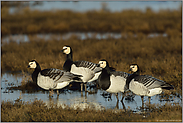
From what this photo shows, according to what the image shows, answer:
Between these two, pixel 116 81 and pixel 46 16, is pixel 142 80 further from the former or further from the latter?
pixel 46 16

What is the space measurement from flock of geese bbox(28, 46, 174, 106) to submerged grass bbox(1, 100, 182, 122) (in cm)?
72

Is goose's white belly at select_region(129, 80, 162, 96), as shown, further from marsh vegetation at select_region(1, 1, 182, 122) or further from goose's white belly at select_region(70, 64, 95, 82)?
goose's white belly at select_region(70, 64, 95, 82)

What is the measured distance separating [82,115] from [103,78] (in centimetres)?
217

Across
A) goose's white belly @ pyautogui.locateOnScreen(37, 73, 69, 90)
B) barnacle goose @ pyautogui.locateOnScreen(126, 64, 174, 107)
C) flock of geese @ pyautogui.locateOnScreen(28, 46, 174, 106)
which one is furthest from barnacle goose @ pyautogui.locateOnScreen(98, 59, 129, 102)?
goose's white belly @ pyautogui.locateOnScreen(37, 73, 69, 90)

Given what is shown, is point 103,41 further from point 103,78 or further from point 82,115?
point 82,115

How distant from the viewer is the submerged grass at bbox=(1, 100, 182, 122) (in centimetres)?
765

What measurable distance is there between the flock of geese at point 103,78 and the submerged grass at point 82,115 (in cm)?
72

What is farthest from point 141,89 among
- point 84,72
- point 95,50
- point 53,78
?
point 95,50

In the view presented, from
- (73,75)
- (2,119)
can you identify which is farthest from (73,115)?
(73,75)

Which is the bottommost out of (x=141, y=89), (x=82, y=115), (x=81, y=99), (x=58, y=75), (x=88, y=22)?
(x=82, y=115)

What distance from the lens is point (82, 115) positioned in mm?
7836

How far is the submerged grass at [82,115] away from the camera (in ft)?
25.1

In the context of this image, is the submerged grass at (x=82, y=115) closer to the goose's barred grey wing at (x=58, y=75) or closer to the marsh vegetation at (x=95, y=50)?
the marsh vegetation at (x=95, y=50)

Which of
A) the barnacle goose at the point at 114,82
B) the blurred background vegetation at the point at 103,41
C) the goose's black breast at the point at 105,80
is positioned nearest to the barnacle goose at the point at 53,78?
the goose's black breast at the point at 105,80
